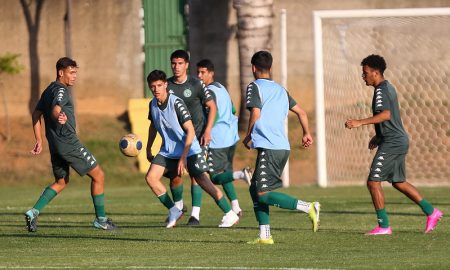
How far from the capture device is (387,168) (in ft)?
45.4

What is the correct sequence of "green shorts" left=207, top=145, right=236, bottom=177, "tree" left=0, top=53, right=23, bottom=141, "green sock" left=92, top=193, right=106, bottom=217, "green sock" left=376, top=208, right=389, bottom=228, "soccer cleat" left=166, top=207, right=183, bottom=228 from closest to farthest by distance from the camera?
A: "green sock" left=376, top=208, right=389, bottom=228, "soccer cleat" left=166, top=207, right=183, bottom=228, "green sock" left=92, top=193, right=106, bottom=217, "green shorts" left=207, top=145, right=236, bottom=177, "tree" left=0, top=53, right=23, bottom=141

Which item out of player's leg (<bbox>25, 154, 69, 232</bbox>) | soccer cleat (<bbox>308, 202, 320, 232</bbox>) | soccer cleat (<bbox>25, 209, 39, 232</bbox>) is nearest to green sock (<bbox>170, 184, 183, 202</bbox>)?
player's leg (<bbox>25, 154, 69, 232</bbox>)

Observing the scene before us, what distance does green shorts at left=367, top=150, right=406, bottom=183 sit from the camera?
13812 millimetres

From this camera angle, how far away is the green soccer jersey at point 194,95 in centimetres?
1553

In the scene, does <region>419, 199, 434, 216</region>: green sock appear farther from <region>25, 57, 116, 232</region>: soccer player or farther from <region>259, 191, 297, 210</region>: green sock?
<region>25, 57, 116, 232</region>: soccer player

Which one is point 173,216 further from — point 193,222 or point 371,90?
point 371,90

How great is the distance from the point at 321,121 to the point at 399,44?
2.43 m

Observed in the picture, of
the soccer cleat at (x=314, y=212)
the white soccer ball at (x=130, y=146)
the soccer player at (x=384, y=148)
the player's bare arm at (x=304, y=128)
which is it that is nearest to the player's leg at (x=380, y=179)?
the soccer player at (x=384, y=148)

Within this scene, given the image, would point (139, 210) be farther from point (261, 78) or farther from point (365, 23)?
point (365, 23)

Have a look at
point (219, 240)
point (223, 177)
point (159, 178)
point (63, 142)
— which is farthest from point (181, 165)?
point (223, 177)

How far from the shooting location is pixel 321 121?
76.9 ft

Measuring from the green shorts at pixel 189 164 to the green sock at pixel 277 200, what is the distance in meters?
2.02

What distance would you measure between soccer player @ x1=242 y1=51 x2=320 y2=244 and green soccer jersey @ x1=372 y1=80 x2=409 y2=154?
3.84ft

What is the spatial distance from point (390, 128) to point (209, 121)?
2.43m
